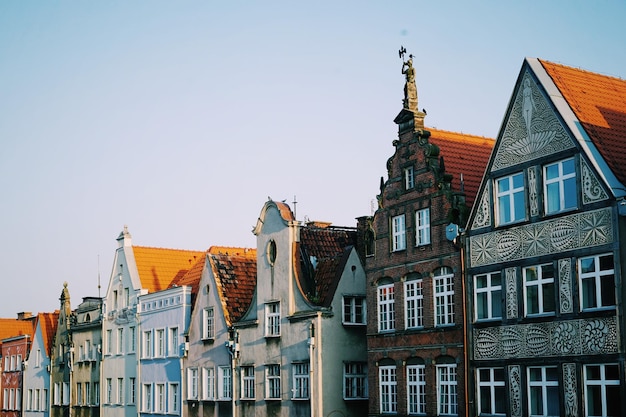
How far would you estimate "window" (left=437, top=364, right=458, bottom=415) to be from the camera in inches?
1490

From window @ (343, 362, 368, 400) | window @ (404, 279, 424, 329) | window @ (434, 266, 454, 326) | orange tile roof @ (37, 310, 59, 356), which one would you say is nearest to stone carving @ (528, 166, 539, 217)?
window @ (434, 266, 454, 326)

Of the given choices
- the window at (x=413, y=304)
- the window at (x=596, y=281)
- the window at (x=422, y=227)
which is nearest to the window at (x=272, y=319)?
the window at (x=413, y=304)

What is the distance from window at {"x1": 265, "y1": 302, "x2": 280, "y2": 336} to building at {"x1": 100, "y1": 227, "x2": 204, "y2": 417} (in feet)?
52.8

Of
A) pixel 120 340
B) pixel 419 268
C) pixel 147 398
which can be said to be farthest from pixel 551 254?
pixel 120 340

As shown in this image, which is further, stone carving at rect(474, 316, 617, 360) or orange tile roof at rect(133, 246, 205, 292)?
orange tile roof at rect(133, 246, 205, 292)

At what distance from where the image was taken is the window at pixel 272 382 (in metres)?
47.8

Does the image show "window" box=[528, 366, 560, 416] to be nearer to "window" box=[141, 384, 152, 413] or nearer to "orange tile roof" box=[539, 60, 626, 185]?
"orange tile roof" box=[539, 60, 626, 185]

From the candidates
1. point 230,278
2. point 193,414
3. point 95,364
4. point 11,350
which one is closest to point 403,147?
point 230,278

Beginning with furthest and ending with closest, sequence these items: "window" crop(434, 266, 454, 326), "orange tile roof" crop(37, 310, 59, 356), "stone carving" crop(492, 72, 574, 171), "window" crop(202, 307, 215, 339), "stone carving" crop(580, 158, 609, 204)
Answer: "orange tile roof" crop(37, 310, 59, 356)
"window" crop(202, 307, 215, 339)
"window" crop(434, 266, 454, 326)
"stone carving" crop(492, 72, 574, 171)
"stone carving" crop(580, 158, 609, 204)

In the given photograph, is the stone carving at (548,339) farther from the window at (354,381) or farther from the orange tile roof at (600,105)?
the window at (354,381)

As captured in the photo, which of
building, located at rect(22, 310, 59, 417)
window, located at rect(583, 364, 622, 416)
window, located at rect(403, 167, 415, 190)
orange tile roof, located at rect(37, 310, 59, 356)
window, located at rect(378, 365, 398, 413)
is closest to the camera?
window, located at rect(583, 364, 622, 416)

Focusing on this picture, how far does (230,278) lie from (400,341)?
15.7m

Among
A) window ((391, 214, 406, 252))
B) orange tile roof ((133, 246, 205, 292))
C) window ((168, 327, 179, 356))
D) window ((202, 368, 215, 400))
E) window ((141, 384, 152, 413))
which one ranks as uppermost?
orange tile roof ((133, 246, 205, 292))

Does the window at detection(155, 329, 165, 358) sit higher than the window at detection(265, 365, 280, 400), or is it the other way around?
the window at detection(155, 329, 165, 358)
